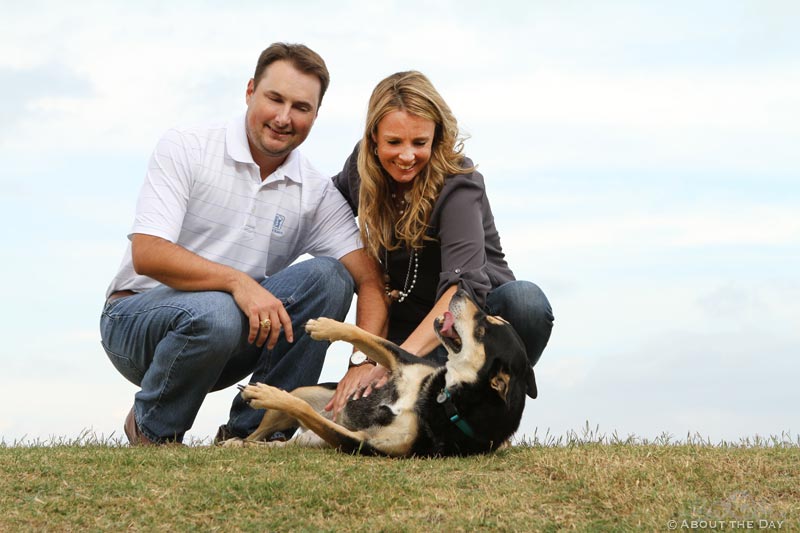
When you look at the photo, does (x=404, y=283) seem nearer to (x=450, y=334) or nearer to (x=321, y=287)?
(x=321, y=287)

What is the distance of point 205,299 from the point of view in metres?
6.08

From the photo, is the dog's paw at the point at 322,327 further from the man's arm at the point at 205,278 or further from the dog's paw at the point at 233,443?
the dog's paw at the point at 233,443

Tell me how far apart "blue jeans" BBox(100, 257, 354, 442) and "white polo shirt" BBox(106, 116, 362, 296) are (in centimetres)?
29

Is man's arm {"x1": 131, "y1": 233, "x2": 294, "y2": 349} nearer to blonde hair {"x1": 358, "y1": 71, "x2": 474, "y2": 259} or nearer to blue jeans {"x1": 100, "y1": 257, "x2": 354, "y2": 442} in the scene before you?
blue jeans {"x1": 100, "y1": 257, "x2": 354, "y2": 442}

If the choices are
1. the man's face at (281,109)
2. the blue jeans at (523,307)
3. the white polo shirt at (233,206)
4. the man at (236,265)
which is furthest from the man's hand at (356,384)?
the man's face at (281,109)

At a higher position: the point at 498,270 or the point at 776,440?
the point at 498,270

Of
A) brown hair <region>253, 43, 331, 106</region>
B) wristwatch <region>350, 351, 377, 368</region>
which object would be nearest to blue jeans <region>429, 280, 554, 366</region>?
wristwatch <region>350, 351, 377, 368</region>

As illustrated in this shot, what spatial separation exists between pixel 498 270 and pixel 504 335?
1.55 meters

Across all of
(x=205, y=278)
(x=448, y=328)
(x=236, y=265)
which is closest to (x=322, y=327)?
(x=448, y=328)

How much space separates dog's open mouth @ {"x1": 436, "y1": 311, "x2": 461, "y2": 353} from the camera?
5.39 metres

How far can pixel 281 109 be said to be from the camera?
6500mm

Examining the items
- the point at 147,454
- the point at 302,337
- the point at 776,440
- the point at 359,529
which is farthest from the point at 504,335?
the point at 776,440

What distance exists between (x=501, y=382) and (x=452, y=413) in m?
0.36

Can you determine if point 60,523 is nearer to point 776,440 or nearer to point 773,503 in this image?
point 773,503
